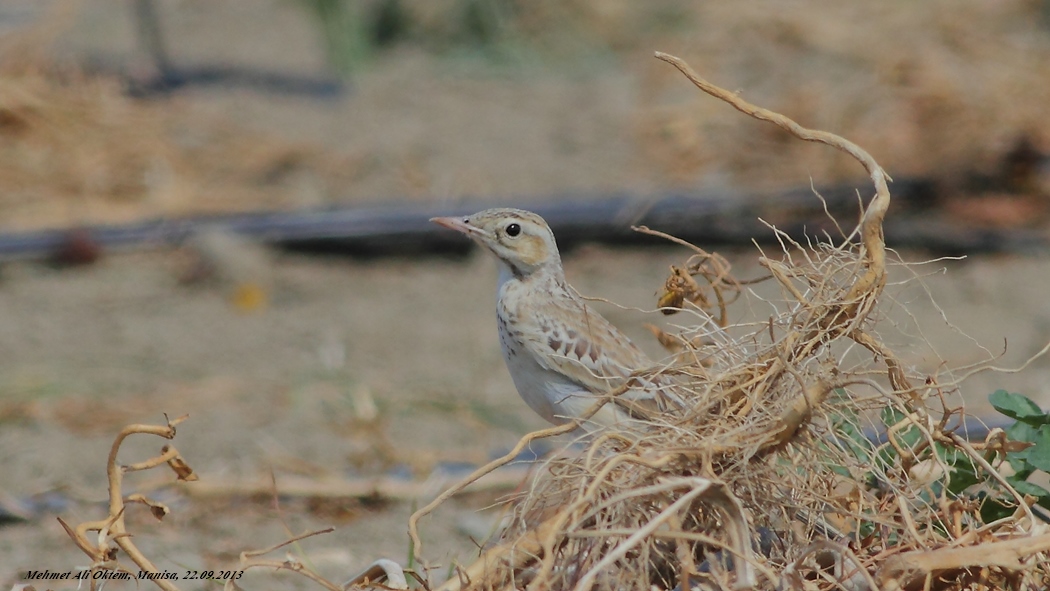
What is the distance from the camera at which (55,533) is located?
397 centimetres

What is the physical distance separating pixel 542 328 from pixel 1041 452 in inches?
66.0

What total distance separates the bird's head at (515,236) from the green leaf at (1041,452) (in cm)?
170

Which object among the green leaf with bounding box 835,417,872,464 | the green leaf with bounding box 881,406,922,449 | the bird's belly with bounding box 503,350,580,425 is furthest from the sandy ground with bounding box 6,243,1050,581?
the green leaf with bounding box 835,417,872,464

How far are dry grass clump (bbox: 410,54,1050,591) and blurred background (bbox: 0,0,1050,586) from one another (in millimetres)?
936

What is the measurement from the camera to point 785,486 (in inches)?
92.6

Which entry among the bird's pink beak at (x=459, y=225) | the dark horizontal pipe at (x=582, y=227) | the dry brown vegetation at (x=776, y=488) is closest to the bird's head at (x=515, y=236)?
the bird's pink beak at (x=459, y=225)

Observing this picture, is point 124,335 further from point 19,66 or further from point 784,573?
point 784,573

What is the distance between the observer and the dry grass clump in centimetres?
220

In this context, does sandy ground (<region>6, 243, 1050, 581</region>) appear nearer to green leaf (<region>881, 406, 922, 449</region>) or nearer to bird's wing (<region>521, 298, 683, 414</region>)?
bird's wing (<region>521, 298, 683, 414</region>)

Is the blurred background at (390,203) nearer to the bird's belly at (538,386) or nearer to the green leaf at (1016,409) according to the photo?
the bird's belly at (538,386)

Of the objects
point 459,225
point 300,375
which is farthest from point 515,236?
point 300,375

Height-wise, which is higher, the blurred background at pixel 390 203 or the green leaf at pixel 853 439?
the green leaf at pixel 853 439

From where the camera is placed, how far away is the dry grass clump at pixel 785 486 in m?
2.20

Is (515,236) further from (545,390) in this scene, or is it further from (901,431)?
(901,431)
